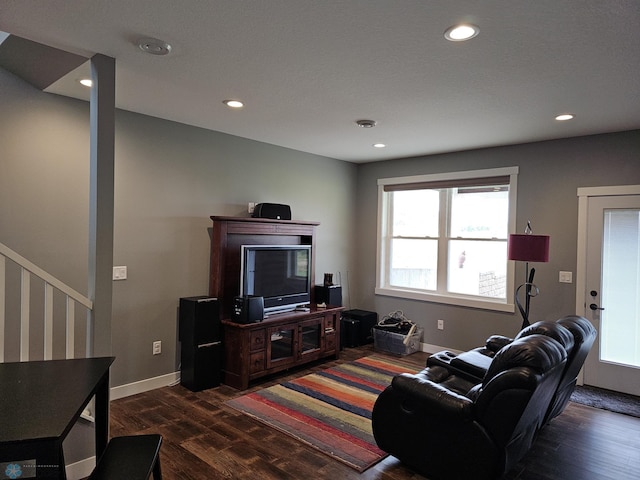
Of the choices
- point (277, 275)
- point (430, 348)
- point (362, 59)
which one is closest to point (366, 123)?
point (362, 59)

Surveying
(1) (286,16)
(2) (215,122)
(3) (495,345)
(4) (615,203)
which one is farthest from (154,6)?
(4) (615,203)

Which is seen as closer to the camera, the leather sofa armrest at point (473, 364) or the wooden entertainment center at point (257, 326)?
the leather sofa armrest at point (473, 364)

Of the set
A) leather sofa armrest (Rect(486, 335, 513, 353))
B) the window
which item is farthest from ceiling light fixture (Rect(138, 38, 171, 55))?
the window

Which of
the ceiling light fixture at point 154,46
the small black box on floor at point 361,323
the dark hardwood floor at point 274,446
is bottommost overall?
the dark hardwood floor at point 274,446

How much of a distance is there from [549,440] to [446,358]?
0.91 m

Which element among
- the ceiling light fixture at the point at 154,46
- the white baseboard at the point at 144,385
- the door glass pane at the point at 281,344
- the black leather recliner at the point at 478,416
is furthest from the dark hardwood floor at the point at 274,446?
the ceiling light fixture at the point at 154,46

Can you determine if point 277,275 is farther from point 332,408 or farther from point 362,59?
point 362,59

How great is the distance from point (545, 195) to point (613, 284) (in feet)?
3.65

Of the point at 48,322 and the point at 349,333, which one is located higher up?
the point at 48,322

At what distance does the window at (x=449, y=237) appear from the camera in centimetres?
485

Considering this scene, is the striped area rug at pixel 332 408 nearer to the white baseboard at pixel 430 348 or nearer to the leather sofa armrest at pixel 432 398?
the leather sofa armrest at pixel 432 398

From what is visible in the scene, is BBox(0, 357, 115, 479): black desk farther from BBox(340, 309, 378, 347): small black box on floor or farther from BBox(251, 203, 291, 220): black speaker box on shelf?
BBox(340, 309, 378, 347): small black box on floor

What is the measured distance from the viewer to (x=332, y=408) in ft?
11.5

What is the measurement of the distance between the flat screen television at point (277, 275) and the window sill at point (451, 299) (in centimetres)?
141
